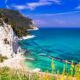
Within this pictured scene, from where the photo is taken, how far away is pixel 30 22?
176250 millimetres

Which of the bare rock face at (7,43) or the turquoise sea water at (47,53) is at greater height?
the bare rock face at (7,43)

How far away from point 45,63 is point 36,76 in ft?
116

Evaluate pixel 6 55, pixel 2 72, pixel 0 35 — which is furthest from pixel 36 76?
pixel 0 35

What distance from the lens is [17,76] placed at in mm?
6562

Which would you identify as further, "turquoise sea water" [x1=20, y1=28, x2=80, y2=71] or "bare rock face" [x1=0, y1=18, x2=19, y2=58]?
"turquoise sea water" [x1=20, y1=28, x2=80, y2=71]

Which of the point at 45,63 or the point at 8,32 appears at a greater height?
the point at 8,32

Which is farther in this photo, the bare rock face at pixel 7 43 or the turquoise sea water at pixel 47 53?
the turquoise sea water at pixel 47 53

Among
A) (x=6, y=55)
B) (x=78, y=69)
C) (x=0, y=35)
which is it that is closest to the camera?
(x=78, y=69)

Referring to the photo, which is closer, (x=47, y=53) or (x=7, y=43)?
(x=7, y=43)

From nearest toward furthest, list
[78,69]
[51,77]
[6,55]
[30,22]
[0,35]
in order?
[78,69]
[51,77]
[6,55]
[0,35]
[30,22]

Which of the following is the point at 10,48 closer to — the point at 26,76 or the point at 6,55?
the point at 6,55

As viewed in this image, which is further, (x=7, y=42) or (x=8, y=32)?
(x=8, y=32)

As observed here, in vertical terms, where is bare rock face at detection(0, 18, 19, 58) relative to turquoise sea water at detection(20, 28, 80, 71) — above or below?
above

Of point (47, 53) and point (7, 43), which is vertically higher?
point (7, 43)
